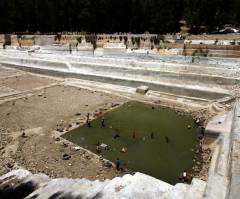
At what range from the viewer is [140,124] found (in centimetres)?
1220

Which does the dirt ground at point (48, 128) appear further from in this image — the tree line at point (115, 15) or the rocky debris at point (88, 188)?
the tree line at point (115, 15)

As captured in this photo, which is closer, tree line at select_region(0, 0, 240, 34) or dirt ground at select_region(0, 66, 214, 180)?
dirt ground at select_region(0, 66, 214, 180)

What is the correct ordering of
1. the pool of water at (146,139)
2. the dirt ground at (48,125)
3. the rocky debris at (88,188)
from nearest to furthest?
the rocky debris at (88,188), the dirt ground at (48,125), the pool of water at (146,139)

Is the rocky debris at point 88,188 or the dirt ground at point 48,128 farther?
the dirt ground at point 48,128

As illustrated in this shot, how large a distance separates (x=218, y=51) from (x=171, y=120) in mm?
8617

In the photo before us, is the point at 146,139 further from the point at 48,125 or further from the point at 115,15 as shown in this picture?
the point at 115,15

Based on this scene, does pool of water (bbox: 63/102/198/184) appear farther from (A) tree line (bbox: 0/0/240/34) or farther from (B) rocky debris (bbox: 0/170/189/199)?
(A) tree line (bbox: 0/0/240/34)

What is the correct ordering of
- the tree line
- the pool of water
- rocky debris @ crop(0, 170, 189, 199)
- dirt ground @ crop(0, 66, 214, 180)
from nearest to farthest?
rocky debris @ crop(0, 170, 189, 199) < dirt ground @ crop(0, 66, 214, 180) < the pool of water < the tree line

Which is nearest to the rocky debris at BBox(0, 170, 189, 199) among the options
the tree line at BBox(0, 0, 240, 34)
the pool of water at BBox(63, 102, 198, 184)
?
the pool of water at BBox(63, 102, 198, 184)

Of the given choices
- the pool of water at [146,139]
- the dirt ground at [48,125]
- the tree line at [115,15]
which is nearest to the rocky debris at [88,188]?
the dirt ground at [48,125]

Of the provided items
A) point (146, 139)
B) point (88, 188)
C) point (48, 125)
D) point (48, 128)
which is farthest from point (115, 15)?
point (88, 188)

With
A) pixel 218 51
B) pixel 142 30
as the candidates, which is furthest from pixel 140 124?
pixel 142 30

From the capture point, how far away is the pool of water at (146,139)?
8922 millimetres

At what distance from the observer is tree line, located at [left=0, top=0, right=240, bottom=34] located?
103ft
